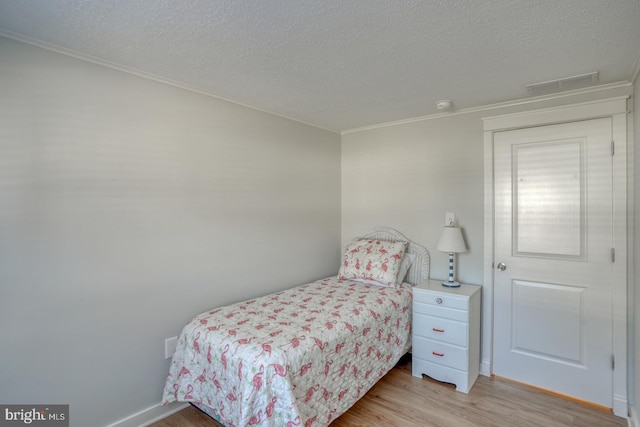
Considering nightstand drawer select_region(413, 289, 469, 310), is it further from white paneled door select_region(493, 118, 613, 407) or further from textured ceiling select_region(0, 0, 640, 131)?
textured ceiling select_region(0, 0, 640, 131)

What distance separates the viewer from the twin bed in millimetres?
1568

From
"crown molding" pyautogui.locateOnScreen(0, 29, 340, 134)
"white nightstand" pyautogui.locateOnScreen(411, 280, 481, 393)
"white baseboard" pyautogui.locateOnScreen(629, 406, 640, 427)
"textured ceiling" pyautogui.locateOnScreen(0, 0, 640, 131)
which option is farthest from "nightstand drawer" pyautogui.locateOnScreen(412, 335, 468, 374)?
"crown molding" pyautogui.locateOnScreen(0, 29, 340, 134)

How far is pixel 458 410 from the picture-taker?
84.7 inches

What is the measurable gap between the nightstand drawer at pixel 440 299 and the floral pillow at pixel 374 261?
0.91 ft

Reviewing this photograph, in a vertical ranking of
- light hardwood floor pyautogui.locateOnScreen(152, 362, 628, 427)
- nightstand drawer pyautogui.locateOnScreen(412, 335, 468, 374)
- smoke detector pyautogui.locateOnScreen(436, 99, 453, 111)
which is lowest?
light hardwood floor pyautogui.locateOnScreen(152, 362, 628, 427)

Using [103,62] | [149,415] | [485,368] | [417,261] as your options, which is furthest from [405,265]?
[103,62]

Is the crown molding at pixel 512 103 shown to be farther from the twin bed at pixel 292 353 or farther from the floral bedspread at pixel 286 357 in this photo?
the floral bedspread at pixel 286 357

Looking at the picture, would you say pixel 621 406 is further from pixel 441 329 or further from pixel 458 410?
pixel 441 329

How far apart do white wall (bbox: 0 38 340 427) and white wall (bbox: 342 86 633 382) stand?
118 cm

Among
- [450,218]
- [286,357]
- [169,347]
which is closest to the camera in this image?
[286,357]

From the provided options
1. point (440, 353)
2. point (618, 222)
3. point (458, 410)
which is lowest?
point (458, 410)

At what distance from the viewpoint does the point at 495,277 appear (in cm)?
265

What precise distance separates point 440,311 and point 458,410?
66 centimetres

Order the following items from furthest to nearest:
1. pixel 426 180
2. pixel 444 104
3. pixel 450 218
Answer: pixel 426 180 → pixel 450 218 → pixel 444 104
